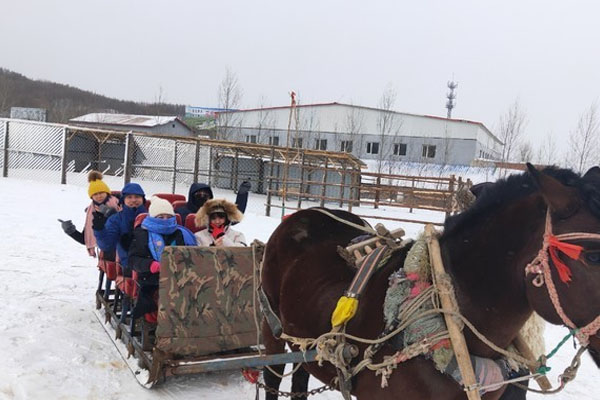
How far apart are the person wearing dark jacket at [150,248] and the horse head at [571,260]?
305 cm

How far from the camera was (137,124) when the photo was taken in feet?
132

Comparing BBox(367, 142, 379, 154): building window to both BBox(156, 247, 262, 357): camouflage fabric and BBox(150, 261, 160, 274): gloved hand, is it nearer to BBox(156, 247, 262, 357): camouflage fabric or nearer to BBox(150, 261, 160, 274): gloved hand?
BBox(156, 247, 262, 357): camouflage fabric

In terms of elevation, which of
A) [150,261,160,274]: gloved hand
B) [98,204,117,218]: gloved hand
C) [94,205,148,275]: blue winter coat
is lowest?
[150,261,160,274]: gloved hand

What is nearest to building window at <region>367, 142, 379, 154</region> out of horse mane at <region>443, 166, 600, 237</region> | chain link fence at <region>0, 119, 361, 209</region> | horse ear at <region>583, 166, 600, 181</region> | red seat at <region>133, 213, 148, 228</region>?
chain link fence at <region>0, 119, 361, 209</region>

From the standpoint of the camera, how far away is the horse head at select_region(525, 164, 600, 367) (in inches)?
60.9

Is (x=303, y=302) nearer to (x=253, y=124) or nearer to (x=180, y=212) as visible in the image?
(x=180, y=212)

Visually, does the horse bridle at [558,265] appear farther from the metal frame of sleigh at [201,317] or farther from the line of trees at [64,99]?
the line of trees at [64,99]

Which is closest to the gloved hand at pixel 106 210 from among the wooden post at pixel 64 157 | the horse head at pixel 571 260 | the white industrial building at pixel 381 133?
the horse head at pixel 571 260

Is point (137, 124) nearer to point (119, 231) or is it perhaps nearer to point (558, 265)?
point (119, 231)

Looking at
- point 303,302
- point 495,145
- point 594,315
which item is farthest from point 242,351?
point 495,145

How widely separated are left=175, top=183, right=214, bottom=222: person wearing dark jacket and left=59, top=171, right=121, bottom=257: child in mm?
718

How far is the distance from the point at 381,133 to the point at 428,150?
141 inches

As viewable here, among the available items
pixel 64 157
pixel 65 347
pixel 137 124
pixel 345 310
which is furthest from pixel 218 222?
pixel 137 124

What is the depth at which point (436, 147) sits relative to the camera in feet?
108
